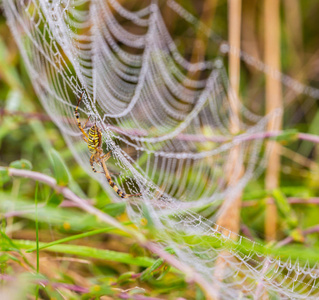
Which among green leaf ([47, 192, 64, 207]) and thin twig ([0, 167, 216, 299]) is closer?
thin twig ([0, 167, 216, 299])

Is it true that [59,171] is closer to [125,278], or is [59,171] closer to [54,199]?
[54,199]

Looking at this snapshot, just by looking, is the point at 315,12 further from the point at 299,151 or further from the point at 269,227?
the point at 269,227

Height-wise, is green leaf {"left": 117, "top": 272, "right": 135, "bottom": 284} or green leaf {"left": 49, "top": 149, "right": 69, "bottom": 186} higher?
green leaf {"left": 49, "top": 149, "right": 69, "bottom": 186}

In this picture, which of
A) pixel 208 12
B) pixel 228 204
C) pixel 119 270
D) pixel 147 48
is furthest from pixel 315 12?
pixel 119 270

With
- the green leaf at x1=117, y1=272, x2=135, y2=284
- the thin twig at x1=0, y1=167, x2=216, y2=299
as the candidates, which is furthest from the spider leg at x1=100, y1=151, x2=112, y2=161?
the green leaf at x1=117, y1=272, x2=135, y2=284

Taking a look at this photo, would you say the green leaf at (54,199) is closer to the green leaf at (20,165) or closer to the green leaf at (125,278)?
the green leaf at (20,165)

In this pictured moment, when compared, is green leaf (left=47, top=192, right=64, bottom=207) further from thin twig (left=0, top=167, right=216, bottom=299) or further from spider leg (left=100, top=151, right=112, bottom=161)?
spider leg (left=100, top=151, right=112, bottom=161)

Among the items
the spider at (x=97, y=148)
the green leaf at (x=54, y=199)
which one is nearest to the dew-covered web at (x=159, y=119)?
the spider at (x=97, y=148)

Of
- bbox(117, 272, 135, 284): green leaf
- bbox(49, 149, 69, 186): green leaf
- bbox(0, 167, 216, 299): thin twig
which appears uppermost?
bbox(49, 149, 69, 186): green leaf
